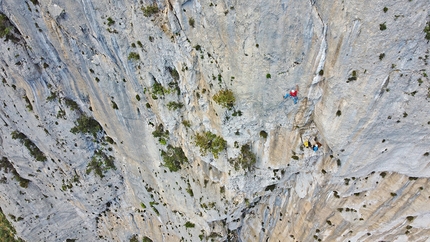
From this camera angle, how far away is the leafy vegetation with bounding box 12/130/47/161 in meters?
25.0

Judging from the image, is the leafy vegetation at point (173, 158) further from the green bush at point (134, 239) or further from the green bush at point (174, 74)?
the green bush at point (134, 239)

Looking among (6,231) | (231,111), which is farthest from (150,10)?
(6,231)

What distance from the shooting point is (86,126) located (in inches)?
895

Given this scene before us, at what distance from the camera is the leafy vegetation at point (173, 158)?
67.7 ft

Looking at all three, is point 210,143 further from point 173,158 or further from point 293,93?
point 293,93

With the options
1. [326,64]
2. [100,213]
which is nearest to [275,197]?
[326,64]

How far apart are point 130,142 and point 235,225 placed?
1076 centimetres

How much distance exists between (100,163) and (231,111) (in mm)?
14784

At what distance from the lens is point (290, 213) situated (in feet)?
68.1

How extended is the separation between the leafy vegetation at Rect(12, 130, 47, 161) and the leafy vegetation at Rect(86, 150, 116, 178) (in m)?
4.54

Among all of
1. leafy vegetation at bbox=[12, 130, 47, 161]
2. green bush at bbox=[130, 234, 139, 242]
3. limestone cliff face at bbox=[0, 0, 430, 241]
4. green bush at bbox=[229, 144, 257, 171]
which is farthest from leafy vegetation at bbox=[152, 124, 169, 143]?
green bush at bbox=[130, 234, 139, 242]

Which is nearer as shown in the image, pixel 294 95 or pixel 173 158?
pixel 294 95

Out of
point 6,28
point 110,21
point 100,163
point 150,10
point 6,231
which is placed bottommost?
point 6,231

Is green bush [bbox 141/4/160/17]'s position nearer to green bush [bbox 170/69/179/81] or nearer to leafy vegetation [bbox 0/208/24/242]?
green bush [bbox 170/69/179/81]
